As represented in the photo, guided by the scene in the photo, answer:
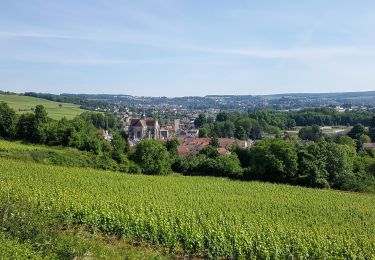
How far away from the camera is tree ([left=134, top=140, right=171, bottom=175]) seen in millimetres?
49781

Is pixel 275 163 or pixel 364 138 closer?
pixel 275 163

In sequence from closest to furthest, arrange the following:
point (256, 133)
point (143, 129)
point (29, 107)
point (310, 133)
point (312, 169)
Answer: point (312, 169), point (143, 129), point (310, 133), point (29, 107), point (256, 133)

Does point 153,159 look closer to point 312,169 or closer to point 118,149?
point 118,149

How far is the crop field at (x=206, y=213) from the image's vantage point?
60.3 ft

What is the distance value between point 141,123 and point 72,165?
56.8 m

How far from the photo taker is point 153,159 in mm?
50281

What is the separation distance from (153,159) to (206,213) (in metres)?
25.8

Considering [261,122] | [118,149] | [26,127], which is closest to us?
[26,127]

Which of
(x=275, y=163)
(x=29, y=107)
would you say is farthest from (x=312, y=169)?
(x=29, y=107)

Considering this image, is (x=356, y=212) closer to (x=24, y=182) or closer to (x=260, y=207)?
(x=260, y=207)

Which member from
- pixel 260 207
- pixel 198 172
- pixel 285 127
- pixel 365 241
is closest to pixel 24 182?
pixel 260 207

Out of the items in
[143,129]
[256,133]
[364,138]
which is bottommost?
[256,133]

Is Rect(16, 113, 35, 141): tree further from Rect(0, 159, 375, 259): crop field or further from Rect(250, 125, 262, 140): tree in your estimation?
Rect(250, 125, 262, 140): tree

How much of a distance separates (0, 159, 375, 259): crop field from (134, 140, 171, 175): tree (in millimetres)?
9721
